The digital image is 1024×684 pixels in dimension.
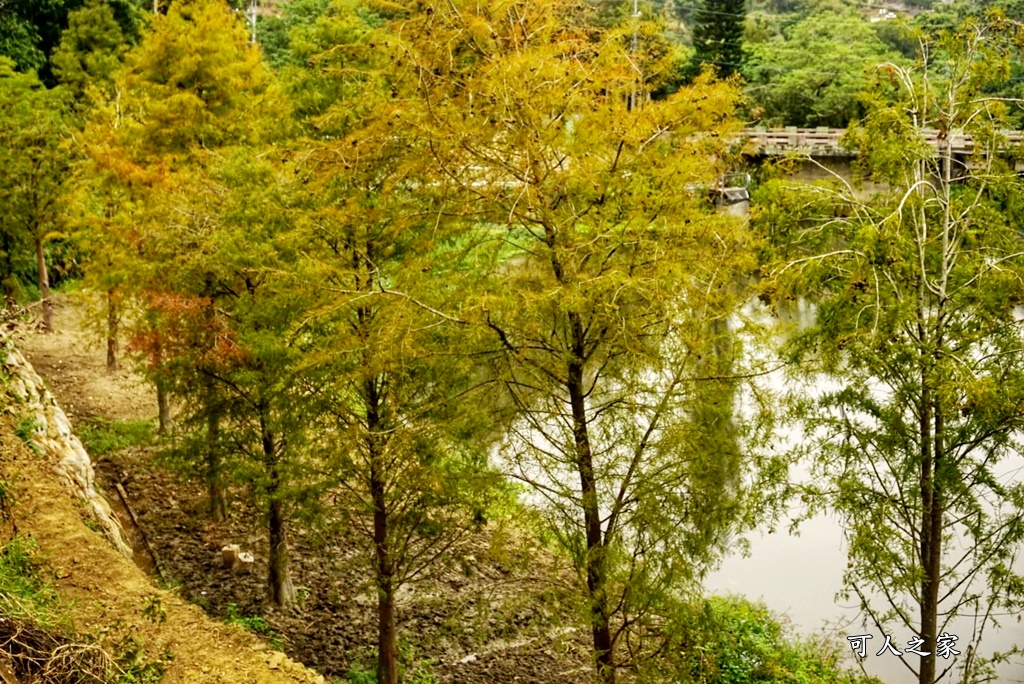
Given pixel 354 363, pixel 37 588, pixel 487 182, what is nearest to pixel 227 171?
pixel 354 363

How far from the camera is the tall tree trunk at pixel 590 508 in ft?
22.2

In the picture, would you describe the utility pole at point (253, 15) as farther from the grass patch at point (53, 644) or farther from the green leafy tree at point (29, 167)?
the grass patch at point (53, 644)

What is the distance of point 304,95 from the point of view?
8.47m

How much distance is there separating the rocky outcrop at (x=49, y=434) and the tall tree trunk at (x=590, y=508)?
4160 mm

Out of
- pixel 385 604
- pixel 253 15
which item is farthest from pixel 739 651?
pixel 253 15

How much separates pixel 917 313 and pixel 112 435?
12494 mm

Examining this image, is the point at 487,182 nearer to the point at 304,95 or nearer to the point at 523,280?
the point at 523,280

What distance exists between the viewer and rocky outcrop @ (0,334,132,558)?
299 inches

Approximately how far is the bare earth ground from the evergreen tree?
24076 millimetres

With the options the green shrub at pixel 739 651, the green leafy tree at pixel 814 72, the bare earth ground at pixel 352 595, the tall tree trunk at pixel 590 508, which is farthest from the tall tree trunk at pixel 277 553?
the green leafy tree at pixel 814 72

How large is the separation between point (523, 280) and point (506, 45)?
1779mm

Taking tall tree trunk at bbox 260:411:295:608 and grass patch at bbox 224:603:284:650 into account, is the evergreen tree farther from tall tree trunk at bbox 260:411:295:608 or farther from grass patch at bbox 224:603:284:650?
grass patch at bbox 224:603:284:650

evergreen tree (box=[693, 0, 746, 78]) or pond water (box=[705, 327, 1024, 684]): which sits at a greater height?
evergreen tree (box=[693, 0, 746, 78])

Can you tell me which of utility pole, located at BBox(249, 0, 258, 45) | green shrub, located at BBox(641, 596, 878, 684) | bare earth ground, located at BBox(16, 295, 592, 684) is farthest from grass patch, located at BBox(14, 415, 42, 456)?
utility pole, located at BBox(249, 0, 258, 45)
